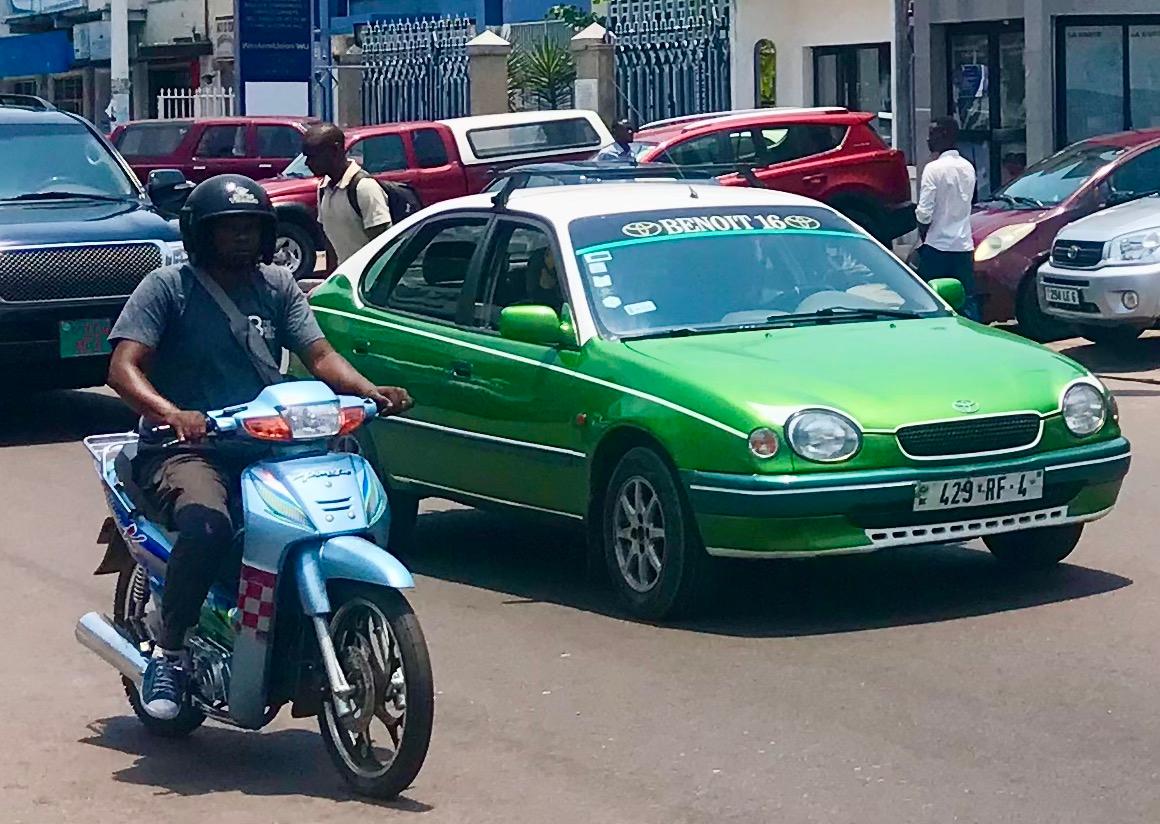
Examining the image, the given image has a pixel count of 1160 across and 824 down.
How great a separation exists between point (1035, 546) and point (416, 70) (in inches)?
1106

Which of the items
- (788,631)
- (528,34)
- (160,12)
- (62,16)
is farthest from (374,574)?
(62,16)

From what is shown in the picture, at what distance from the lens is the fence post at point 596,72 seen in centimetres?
3073

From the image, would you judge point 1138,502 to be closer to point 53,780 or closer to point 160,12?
point 53,780

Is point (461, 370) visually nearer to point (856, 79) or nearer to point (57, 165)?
point (57, 165)

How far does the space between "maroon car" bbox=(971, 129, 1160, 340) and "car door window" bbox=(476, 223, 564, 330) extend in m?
8.64

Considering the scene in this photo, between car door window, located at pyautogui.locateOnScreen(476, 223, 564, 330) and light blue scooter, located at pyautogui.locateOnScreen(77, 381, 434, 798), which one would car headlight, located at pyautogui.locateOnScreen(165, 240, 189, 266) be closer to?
car door window, located at pyautogui.locateOnScreen(476, 223, 564, 330)

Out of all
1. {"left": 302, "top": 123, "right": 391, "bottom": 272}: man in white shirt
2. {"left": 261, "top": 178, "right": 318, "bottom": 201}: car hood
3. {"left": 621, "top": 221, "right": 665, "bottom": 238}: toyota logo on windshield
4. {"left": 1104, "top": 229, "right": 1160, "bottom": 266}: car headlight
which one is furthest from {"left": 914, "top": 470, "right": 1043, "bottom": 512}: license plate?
{"left": 261, "top": 178, "right": 318, "bottom": 201}: car hood

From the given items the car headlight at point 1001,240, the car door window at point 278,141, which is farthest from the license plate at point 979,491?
the car door window at point 278,141

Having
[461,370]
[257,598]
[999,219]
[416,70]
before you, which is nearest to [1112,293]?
[999,219]

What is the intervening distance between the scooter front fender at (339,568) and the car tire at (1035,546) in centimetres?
349

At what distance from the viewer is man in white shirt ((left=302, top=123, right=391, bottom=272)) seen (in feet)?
40.6

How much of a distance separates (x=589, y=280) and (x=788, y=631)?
5.61ft

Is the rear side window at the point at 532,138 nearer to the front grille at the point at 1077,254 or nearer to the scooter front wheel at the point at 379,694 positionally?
the front grille at the point at 1077,254

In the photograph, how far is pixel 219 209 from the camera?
6.05m
